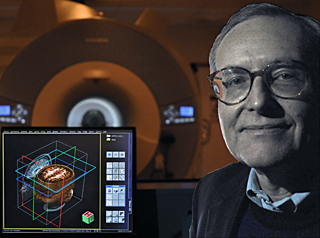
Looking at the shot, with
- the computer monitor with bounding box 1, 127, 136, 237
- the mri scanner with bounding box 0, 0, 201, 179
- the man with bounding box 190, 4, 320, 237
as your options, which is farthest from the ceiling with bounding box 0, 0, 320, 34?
the man with bounding box 190, 4, 320, 237

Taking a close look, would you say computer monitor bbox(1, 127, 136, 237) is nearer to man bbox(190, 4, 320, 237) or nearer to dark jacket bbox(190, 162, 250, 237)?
dark jacket bbox(190, 162, 250, 237)

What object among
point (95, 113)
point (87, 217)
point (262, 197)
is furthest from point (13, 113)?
point (262, 197)

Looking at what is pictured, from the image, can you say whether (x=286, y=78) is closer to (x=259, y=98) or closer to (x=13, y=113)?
(x=259, y=98)

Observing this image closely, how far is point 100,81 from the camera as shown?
→ 4.64 feet

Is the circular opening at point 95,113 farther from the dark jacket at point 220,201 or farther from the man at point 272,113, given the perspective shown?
the man at point 272,113

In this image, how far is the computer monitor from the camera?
124 cm

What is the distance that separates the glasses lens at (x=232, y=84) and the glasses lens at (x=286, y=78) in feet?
0.15

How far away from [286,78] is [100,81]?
2.76 ft

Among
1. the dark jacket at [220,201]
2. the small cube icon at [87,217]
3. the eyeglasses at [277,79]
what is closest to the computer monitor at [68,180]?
the small cube icon at [87,217]

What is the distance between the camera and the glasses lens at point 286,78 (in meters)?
0.70

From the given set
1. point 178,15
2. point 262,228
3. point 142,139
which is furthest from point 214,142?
point 262,228

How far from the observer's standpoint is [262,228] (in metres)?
0.81

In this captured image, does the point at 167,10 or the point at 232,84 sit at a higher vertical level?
the point at 167,10

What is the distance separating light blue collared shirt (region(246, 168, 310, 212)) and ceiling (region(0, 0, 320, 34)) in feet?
2.30
